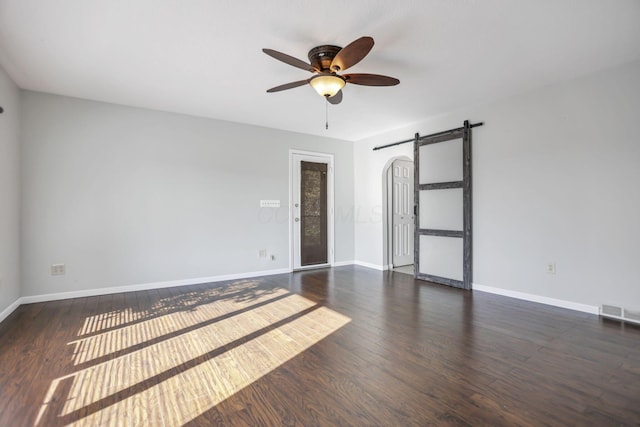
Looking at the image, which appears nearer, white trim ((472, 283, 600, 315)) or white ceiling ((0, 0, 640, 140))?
white ceiling ((0, 0, 640, 140))

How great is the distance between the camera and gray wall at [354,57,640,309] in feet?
10.2

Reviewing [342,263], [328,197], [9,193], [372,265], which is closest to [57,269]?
[9,193]

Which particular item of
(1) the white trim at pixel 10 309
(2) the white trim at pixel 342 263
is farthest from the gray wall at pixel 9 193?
(2) the white trim at pixel 342 263

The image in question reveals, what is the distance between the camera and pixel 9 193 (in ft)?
11.0

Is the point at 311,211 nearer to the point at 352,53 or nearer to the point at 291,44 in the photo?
the point at 291,44

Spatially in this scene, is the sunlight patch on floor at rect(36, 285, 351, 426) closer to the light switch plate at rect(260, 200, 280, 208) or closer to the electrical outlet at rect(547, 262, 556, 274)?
the light switch plate at rect(260, 200, 280, 208)

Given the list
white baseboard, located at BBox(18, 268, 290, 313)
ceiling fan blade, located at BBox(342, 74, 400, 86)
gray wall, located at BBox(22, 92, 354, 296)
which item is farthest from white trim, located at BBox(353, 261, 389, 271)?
ceiling fan blade, located at BBox(342, 74, 400, 86)

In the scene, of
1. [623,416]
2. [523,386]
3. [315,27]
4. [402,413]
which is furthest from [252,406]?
[315,27]

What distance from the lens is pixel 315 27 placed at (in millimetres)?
2426

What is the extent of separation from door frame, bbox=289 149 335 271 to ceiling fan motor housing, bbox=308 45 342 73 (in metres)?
2.86

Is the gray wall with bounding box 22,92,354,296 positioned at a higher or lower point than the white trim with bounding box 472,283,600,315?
higher

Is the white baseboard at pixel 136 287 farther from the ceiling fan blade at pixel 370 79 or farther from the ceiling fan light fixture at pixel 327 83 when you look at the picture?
the ceiling fan blade at pixel 370 79

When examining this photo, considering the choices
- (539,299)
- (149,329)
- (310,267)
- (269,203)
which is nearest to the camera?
(149,329)

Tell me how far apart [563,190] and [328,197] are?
363 centimetres
